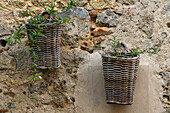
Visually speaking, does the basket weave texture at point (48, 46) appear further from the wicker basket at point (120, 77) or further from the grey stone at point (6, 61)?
the wicker basket at point (120, 77)

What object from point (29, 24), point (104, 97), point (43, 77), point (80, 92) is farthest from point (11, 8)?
point (104, 97)

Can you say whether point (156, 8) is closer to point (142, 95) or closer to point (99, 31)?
point (99, 31)

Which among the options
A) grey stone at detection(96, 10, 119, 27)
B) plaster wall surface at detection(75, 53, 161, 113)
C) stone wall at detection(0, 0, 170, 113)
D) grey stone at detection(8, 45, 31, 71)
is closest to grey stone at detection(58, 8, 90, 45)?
stone wall at detection(0, 0, 170, 113)

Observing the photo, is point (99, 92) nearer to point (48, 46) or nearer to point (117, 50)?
point (117, 50)

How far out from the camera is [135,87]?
205cm

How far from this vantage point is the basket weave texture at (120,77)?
1.81 metres

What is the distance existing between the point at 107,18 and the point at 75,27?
34 cm

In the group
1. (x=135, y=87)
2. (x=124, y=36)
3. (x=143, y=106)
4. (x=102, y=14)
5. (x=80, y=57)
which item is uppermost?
(x=102, y=14)

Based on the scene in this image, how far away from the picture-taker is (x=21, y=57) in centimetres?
217

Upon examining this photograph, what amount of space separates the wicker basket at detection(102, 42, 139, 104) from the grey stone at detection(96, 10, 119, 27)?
48cm

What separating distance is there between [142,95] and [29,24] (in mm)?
1232

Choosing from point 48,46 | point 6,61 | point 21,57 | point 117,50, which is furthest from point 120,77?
point 6,61

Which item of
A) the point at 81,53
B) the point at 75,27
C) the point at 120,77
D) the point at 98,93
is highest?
the point at 75,27

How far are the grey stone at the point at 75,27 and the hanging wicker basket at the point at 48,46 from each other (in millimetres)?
245
